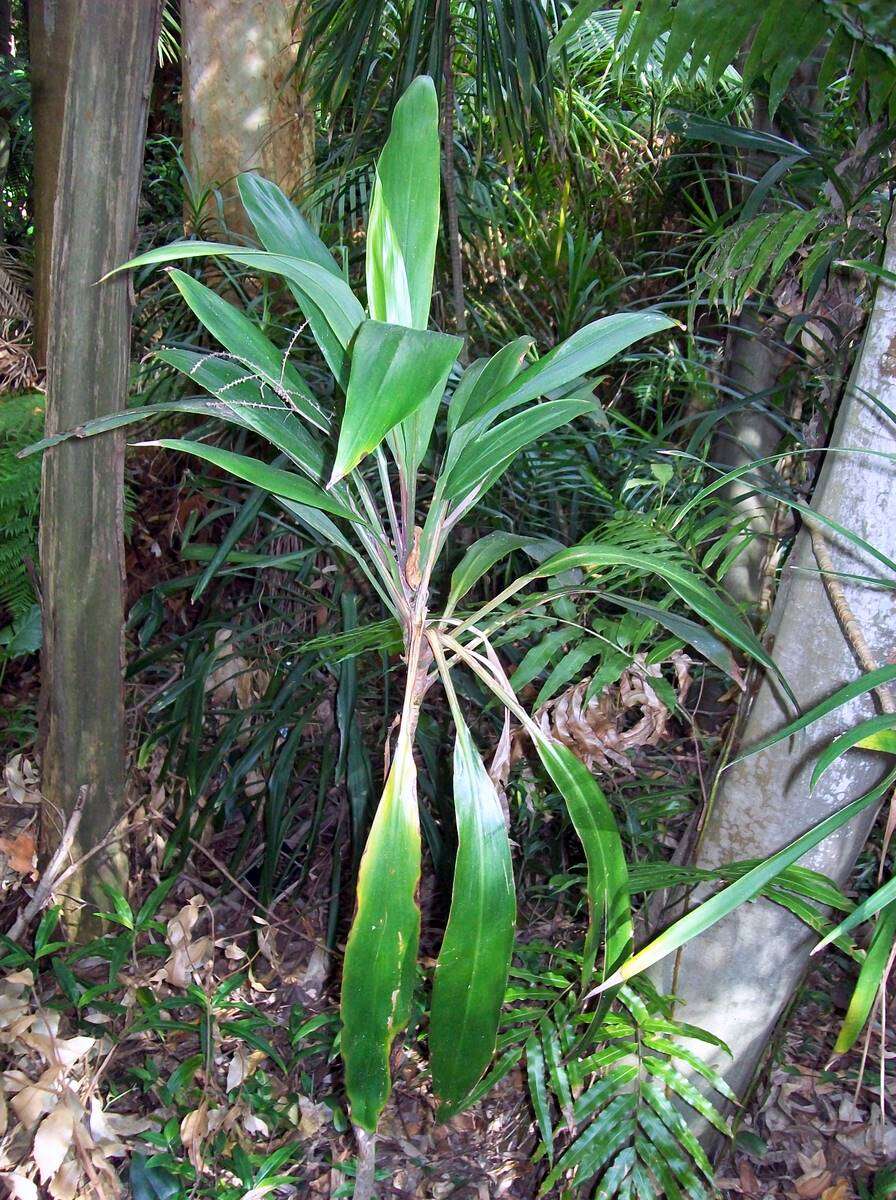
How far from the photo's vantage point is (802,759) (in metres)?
1.38

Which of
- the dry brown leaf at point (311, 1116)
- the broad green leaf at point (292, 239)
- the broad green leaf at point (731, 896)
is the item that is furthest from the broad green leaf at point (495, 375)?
the dry brown leaf at point (311, 1116)

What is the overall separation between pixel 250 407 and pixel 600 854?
614 millimetres

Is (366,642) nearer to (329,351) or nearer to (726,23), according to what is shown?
(329,351)

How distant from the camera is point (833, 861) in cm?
144

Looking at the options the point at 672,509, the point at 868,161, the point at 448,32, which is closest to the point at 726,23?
the point at 868,161

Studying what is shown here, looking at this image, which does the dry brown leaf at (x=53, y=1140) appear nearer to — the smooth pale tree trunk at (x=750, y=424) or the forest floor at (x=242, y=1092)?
the forest floor at (x=242, y=1092)

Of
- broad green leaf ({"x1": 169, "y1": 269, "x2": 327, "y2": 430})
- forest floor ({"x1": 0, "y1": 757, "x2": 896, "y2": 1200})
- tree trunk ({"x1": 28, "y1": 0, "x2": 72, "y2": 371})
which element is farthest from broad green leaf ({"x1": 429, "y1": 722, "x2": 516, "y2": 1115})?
tree trunk ({"x1": 28, "y1": 0, "x2": 72, "y2": 371})

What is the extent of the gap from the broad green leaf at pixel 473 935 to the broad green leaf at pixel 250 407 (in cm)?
35

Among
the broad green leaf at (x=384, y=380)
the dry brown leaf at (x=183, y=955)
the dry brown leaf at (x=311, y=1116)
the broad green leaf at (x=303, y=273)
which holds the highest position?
the broad green leaf at (x=303, y=273)

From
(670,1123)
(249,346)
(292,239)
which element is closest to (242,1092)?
(670,1123)

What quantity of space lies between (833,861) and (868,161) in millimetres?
1083

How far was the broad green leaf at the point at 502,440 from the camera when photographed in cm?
101

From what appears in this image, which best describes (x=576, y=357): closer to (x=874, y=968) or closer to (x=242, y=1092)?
(x=874, y=968)

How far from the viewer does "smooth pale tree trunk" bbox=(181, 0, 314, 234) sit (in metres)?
2.70
